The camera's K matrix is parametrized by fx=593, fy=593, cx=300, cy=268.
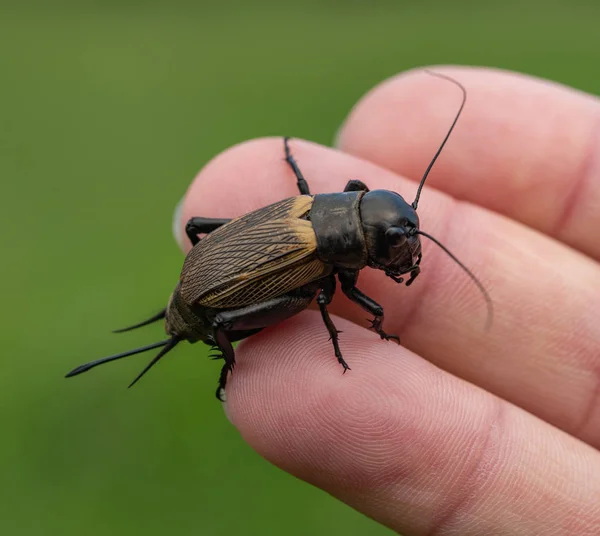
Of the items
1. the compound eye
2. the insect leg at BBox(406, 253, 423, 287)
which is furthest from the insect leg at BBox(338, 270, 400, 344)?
the compound eye

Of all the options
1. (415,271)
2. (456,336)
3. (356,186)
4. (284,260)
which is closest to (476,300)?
(456,336)

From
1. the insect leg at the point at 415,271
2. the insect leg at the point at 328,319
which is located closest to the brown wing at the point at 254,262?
the insect leg at the point at 328,319

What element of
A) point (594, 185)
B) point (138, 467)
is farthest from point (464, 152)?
point (138, 467)

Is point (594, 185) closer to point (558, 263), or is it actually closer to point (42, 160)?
point (558, 263)

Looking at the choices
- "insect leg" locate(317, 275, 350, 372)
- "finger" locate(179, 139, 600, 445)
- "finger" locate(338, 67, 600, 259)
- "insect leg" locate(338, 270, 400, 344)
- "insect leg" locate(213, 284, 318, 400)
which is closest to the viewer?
"insect leg" locate(317, 275, 350, 372)

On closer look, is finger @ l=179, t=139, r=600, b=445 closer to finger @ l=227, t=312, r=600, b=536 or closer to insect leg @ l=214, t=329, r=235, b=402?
finger @ l=227, t=312, r=600, b=536

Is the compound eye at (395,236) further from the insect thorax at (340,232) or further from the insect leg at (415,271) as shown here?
the insect leg at (415,271)
